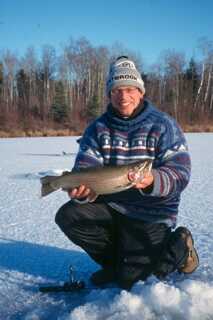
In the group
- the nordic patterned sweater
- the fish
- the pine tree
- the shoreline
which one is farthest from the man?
the pine tree

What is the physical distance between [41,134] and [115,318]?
27825mm

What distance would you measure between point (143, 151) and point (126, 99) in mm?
404

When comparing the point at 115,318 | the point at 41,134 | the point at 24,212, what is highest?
the point at 115,318

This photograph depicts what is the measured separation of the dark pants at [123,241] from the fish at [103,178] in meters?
0.33

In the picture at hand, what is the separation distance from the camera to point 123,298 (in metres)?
2.56

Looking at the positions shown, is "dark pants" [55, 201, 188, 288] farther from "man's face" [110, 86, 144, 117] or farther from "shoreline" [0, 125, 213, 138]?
"shoreline" [0, 125, 213, 138]

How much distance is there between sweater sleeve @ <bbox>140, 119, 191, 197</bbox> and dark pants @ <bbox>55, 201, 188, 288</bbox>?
0.36 metres

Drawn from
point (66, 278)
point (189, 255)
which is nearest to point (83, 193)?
point (66, 278)

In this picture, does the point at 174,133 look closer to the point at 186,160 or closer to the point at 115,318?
the point at 186,160

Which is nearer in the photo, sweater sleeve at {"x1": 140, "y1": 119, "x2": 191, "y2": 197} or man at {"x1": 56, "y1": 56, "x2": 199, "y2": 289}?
sweater sleeve at {"x1": 140, "y1": 119, "x2": 191, "y2": 197}

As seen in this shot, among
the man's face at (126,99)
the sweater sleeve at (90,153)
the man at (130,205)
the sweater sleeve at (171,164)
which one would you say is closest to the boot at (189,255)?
the man at (130,205)

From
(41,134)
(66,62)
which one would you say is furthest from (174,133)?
(66,62)

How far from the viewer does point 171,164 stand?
2.86 m

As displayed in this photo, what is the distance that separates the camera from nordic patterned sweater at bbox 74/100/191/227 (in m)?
2.93
